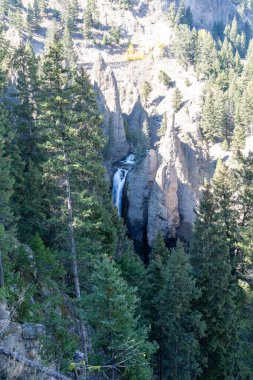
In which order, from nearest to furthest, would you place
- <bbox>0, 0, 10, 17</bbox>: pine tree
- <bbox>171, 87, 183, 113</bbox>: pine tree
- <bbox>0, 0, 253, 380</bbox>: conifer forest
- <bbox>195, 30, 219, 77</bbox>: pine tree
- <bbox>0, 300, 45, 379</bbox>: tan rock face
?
<bbox>0, 300, 45, 379</bbox>: tan rock face → <bbox>0, 0, 253, 380</bbox>: conifer forest → <bbox>171, 87, 183, 113</bbox>: pine tree → <bbox>195, 30, 219, 77</bbox>: pine tree → <bbox>0, 0, 10, 17</bbox>: pine tree

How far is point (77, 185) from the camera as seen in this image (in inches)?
663

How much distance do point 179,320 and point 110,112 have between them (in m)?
32.9

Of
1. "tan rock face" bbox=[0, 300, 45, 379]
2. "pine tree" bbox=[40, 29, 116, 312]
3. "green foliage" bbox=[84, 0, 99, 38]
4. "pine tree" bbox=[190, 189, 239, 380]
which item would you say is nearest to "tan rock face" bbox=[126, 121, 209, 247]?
"pine tree" bbox=[190, 189, 239, 380]

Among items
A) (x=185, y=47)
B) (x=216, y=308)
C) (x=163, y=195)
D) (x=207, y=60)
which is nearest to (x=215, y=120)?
(x=163, y=195)

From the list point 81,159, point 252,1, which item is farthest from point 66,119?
point 252,1

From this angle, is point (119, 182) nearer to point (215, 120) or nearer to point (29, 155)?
point (29, 155)

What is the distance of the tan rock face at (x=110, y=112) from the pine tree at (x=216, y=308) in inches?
1004

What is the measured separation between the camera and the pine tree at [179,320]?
17.3 m

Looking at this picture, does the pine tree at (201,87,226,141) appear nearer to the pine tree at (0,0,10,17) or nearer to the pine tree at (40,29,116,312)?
the pine tree at (40,29,116,312)

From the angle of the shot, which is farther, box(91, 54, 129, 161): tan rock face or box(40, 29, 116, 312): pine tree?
box(91, 54, 129, 161): tan rock face

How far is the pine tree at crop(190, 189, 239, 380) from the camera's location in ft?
60.8

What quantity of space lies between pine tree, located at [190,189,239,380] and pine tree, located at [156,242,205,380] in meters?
1.20

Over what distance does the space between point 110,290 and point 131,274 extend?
10.0 meters

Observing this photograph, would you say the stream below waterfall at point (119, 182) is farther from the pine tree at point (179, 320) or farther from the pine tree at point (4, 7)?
the pine tree at point (4, 7)
